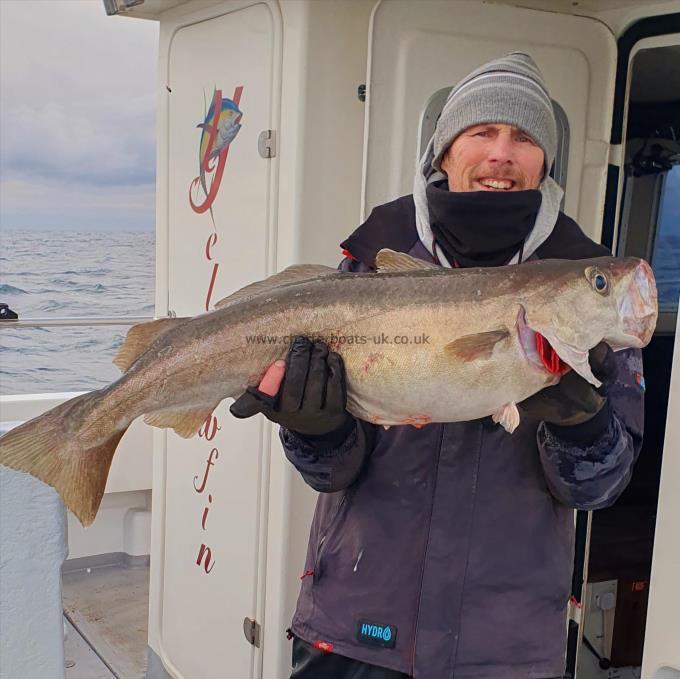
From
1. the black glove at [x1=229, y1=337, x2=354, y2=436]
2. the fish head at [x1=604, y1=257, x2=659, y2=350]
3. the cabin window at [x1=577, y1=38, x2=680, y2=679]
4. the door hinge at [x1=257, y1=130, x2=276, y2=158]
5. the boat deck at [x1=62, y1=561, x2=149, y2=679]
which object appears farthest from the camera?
the boat deck at [x1=62, y1=561, x2=149, y2=679]

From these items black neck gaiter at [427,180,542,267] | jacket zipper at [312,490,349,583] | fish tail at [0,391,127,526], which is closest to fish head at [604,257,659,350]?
black neck gaiter at [427,180,542,267]

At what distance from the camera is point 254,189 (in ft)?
10.6

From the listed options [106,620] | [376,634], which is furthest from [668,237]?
[106,620]

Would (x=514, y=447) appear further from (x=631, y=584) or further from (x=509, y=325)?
(x=631, y=584)

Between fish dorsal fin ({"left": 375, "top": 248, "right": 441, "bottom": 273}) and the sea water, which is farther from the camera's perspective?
the sea water

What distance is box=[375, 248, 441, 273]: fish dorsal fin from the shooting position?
195 centimetres

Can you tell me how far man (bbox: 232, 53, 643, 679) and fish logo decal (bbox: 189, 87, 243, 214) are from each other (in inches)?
56.4

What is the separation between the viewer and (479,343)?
178cm

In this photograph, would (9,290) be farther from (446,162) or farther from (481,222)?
(481,222)

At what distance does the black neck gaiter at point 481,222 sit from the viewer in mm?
1952

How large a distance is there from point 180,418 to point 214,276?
1.54 meters

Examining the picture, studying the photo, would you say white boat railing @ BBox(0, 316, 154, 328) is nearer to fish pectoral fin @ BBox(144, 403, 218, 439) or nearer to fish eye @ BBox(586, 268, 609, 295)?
fish pectoral fin @ BBox(144, 403, 218, 439)

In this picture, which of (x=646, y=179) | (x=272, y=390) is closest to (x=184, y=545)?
(x=272, y=390)

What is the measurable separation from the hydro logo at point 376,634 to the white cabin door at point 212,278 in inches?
50.9
